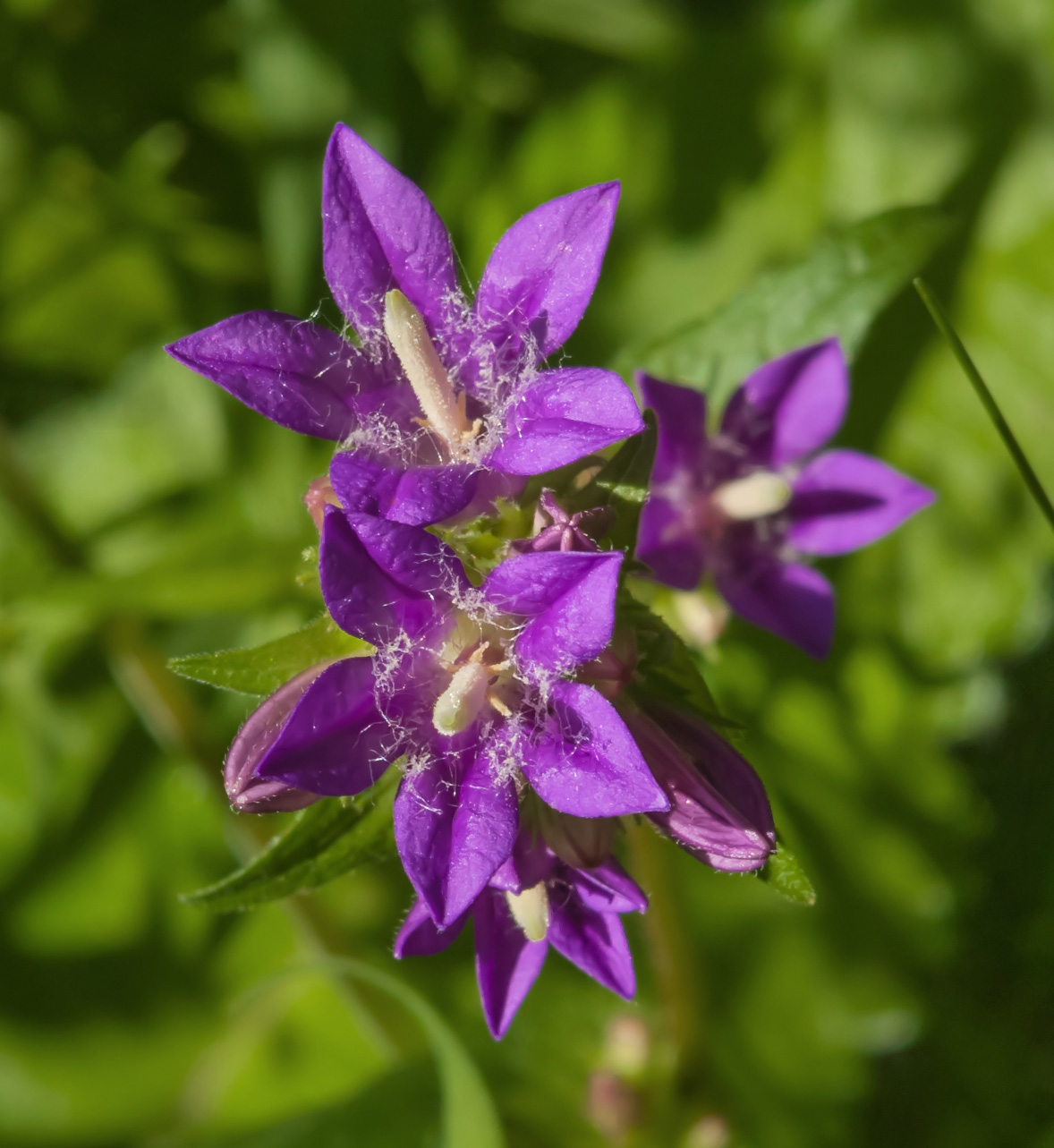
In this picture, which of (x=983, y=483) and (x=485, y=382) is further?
(x=983, y=483)

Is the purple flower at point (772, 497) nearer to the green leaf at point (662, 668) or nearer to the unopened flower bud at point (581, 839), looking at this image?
the green leaf at point (662, 668)

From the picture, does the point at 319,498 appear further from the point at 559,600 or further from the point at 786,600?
the point at 786,600

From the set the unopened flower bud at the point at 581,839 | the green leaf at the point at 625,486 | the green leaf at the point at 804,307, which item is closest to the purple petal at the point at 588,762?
the unopened flower bud at the point at 581,839

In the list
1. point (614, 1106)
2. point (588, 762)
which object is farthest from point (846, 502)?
point (614, 1106)

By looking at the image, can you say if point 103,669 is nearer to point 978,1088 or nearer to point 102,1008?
point 102,1008

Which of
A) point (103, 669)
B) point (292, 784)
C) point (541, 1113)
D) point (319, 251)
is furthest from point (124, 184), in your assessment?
point (541, 1113)

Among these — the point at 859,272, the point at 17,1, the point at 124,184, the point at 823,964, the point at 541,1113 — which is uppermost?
the point at 17,1
